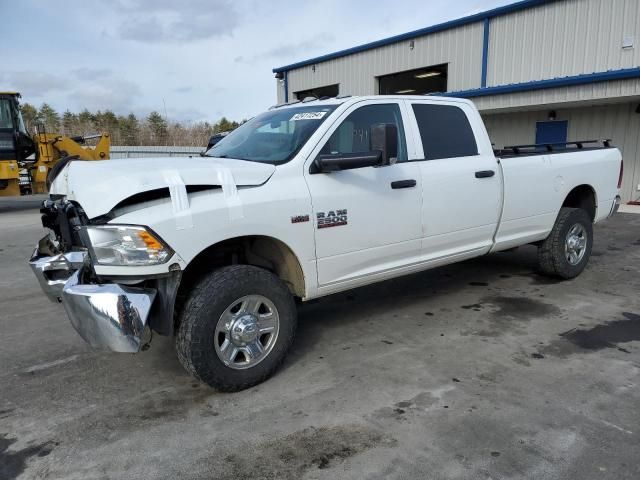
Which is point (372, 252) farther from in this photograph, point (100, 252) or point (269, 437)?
point (100, 252)

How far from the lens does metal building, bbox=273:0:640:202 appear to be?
12047 millimetres

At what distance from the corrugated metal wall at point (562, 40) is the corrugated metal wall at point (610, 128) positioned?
1.12 m

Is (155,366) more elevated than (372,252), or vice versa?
(372,252)

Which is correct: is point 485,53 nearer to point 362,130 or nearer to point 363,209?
point 362,130

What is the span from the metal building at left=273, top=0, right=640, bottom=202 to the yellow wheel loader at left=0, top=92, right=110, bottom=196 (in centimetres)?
1094

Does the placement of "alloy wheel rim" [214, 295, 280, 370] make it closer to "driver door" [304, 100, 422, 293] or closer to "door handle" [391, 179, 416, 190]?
"driver door" [304, 100, 422, 293]

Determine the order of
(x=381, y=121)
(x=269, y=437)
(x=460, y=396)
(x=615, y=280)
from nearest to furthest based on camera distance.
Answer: (x=269, y=437) → (x=460, y=396) → (x=381, y=121) → (x=615, y=280)

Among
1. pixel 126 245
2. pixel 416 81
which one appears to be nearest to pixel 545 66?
pixel 416 81

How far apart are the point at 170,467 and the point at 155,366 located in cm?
138

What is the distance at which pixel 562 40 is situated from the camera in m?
13.2

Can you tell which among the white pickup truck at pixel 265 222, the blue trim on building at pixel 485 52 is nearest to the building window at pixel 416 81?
the blue trim on building at pixel 485 52

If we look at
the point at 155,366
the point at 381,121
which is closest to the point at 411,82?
the point at 381,121

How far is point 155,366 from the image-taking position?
12.9 feet

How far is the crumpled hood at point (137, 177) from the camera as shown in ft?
9.93
